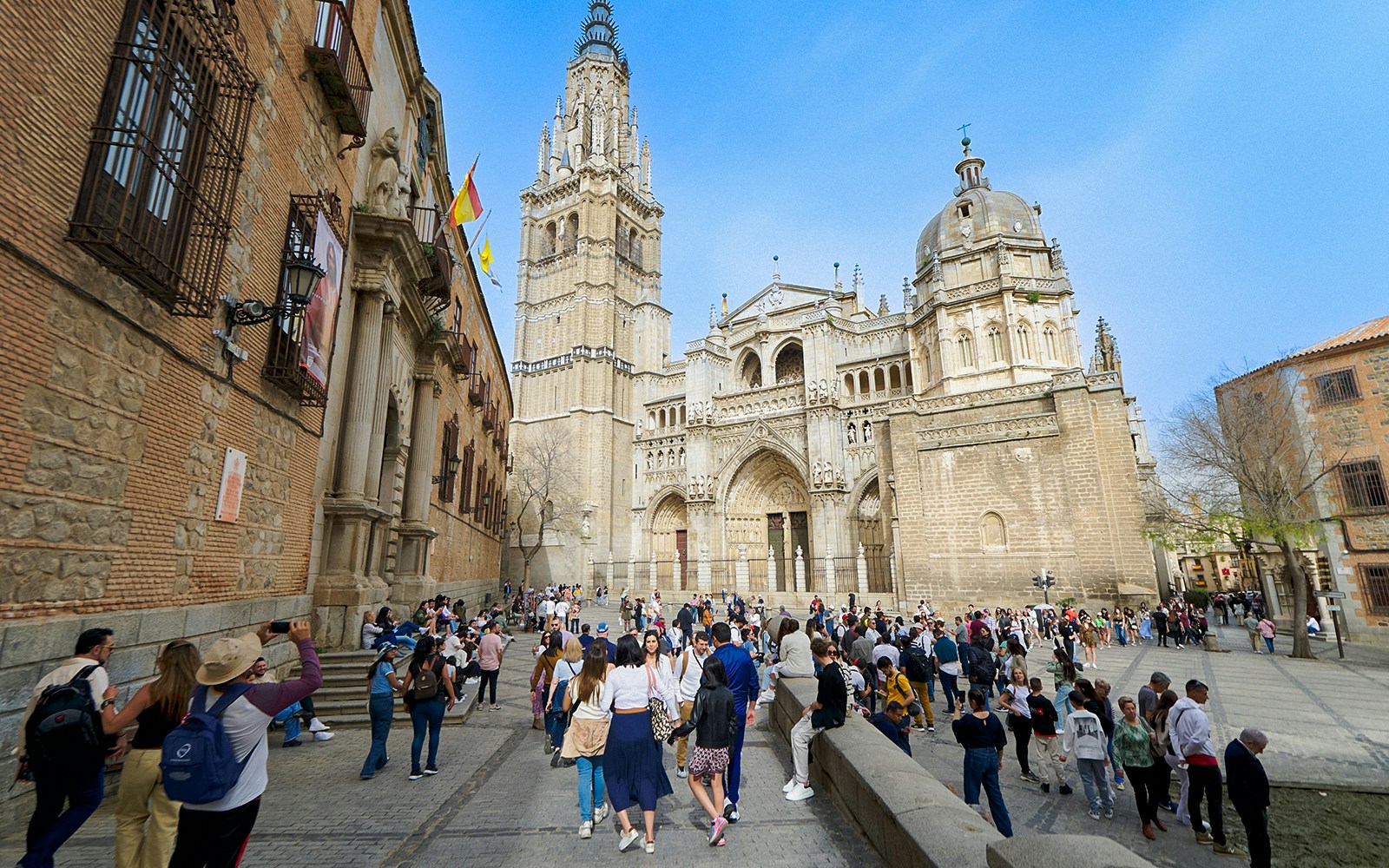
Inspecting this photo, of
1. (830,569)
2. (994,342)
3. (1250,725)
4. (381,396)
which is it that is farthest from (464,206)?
(994,342)

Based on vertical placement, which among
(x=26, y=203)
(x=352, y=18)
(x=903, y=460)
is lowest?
(x=26, y=203)

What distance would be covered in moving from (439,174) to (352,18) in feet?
23.2

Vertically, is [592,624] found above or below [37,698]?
below

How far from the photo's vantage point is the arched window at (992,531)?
2472 centimetres

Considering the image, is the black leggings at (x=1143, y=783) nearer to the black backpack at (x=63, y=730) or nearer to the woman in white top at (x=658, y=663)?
the woman in white top at (x=658, y=663)

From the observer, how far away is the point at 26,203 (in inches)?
164

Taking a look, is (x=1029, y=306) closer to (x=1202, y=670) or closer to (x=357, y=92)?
(x=1202, y=670)

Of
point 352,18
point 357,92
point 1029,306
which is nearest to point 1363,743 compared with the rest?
point 357,92

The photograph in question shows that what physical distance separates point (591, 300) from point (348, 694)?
124 ft

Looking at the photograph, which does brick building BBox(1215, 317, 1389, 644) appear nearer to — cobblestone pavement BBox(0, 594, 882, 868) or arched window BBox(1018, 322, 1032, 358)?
arched window BBox(1018, 322, 1032, 358)

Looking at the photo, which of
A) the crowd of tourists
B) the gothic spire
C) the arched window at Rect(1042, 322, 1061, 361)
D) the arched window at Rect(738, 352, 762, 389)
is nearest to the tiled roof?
the arched window at Rect(1042, 322, 1061, 361)

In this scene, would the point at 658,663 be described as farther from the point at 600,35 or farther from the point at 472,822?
the point at 600,35

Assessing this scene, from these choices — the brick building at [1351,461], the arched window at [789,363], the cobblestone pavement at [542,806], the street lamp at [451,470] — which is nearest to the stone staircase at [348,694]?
the cobblestone pavement at [542,806]

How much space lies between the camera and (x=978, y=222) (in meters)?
33.6
